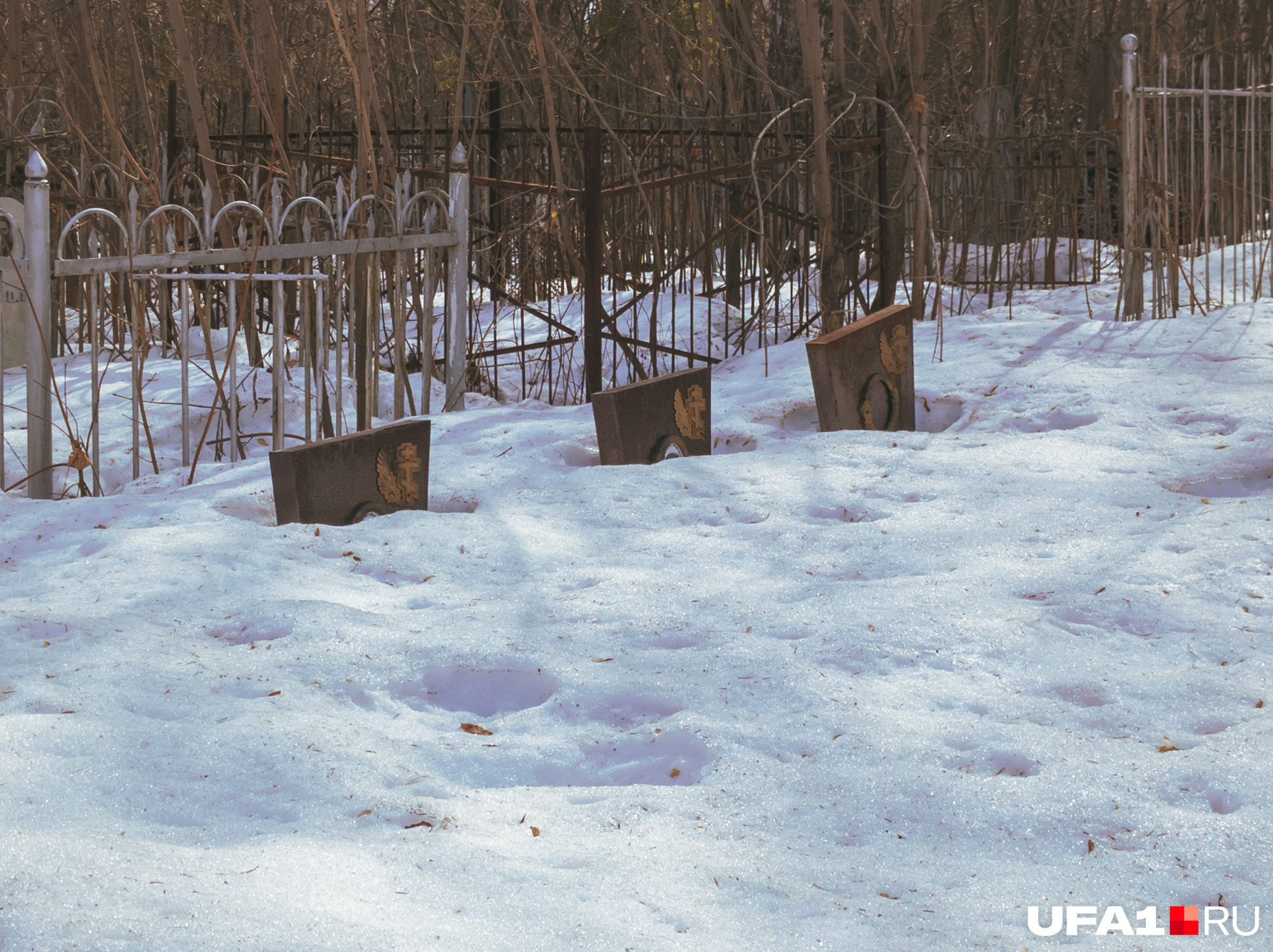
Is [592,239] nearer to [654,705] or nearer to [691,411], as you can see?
[691,411]

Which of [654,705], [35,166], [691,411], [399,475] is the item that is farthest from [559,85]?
[654,705]

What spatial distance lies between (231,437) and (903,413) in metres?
2.91

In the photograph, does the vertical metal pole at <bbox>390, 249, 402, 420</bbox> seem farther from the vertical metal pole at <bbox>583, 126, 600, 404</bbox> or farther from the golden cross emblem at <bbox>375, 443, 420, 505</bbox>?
the golden cross emblem at <bbox>375, 443, 420, 505</bbox>

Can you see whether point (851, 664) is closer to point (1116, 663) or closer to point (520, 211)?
point (1116, 663)

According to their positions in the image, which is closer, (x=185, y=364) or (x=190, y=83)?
(x=185, y=364)

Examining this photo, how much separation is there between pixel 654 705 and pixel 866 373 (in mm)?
2843

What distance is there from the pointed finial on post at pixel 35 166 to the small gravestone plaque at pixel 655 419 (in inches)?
84.8

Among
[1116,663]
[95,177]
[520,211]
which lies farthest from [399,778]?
[95,177]

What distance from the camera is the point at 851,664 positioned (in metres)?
2.77

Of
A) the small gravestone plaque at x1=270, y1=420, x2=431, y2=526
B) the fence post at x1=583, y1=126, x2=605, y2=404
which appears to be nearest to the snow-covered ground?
the small gravestone plaque at x1=270, y1=420, x2=431, y2=526

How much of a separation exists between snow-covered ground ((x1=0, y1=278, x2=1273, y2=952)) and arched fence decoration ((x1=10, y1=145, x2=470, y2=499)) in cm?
41

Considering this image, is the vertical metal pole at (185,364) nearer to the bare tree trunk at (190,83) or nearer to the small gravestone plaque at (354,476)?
the bare tree trunk at (190,83)

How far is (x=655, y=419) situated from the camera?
4.70 metres

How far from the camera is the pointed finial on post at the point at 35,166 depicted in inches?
167
